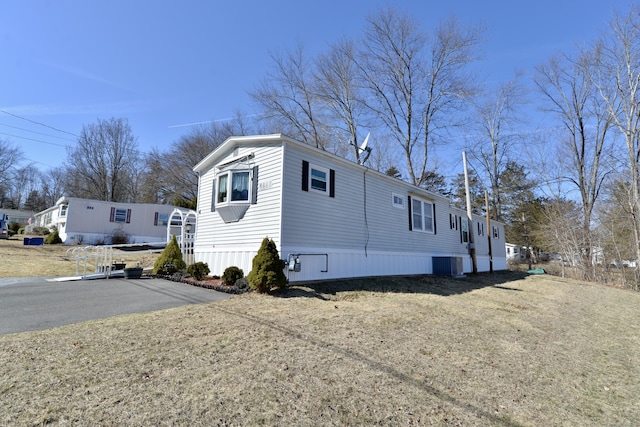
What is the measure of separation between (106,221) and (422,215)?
2133 centimetres

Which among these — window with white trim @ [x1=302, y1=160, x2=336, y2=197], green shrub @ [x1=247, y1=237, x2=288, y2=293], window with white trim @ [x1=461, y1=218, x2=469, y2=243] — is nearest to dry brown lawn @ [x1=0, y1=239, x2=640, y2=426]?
green shrub @ [x1=247, y1=237, x2=288, y2=293]

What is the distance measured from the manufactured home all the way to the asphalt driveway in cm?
1449

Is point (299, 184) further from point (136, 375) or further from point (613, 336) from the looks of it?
point (613, 336)

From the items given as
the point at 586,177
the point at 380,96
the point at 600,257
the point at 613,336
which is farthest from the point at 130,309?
the point at 586,177

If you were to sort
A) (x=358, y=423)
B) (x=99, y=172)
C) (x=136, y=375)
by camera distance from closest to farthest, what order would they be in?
(x=358, y=423) < (x=136, y=375) < (x=99, y=172)

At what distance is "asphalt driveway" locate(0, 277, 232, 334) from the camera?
5137mm

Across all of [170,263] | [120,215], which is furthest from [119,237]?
[170,263]

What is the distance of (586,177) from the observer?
24.6 metres

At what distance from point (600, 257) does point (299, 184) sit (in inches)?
802

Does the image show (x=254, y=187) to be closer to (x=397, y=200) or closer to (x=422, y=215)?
(x=397, y=200)

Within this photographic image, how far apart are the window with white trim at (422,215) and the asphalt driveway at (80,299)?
881 cm

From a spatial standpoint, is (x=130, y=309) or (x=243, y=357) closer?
(x=243, y=357)

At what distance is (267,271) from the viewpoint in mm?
7312

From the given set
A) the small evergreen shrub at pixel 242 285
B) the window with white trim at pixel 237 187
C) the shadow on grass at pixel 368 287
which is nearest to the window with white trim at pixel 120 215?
the window with white trim at pixel 237 187
